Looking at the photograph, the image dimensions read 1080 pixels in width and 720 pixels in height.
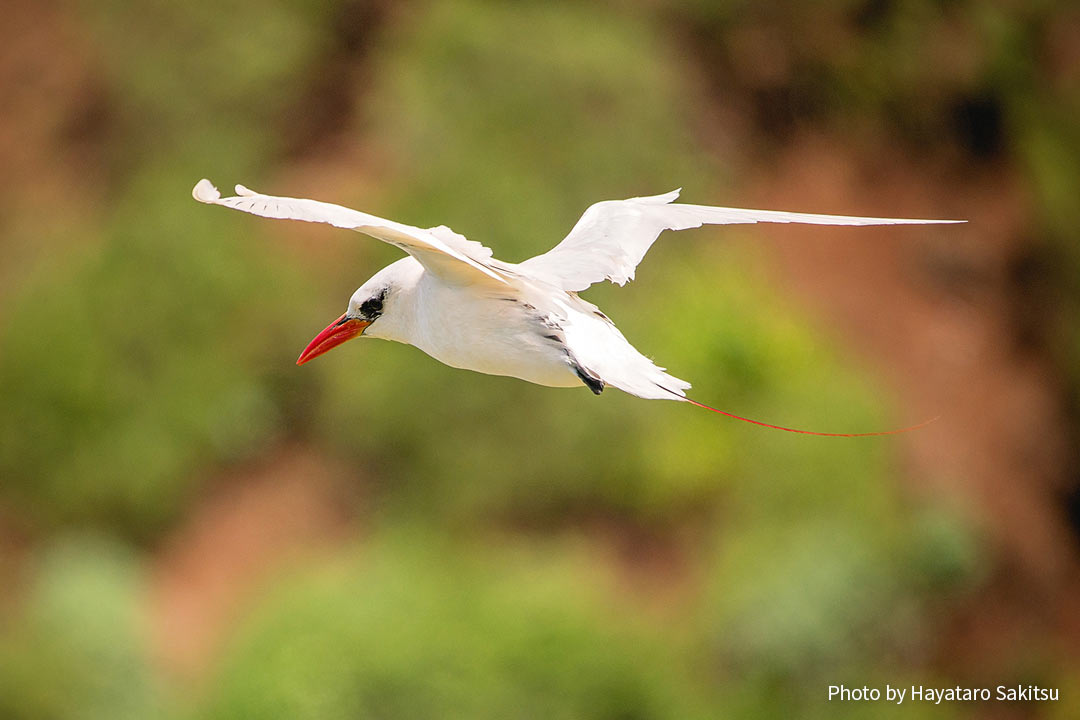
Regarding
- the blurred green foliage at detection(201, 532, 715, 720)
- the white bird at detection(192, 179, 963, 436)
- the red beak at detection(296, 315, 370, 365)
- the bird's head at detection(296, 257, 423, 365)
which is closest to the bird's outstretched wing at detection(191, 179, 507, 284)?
the white bird at detection(192, 179, 963, 436)

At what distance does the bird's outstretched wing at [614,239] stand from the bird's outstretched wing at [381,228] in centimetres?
46

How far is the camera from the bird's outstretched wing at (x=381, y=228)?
4277 mm

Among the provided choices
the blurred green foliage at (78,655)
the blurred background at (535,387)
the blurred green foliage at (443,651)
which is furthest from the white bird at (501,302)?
the blurred green foliage at (78,655)

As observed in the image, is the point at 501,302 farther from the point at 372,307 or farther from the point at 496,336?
the point at 372,307

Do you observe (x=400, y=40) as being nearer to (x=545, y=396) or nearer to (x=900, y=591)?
(x=545, y=396)

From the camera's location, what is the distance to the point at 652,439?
13.5 m

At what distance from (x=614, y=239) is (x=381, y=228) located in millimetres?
1483

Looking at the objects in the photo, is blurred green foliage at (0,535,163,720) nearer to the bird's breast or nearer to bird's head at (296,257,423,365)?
bird's head at (296,257,423,365)

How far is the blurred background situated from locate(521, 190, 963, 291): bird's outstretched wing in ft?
18.4

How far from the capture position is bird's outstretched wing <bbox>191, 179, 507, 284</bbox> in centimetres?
428

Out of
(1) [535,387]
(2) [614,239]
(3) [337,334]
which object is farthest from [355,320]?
(1) [535,387]

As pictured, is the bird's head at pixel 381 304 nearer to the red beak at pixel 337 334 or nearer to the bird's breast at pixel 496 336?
the red beak at pixel 337 334

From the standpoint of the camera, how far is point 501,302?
4.91 metres

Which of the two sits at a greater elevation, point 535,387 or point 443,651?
point 535,387
